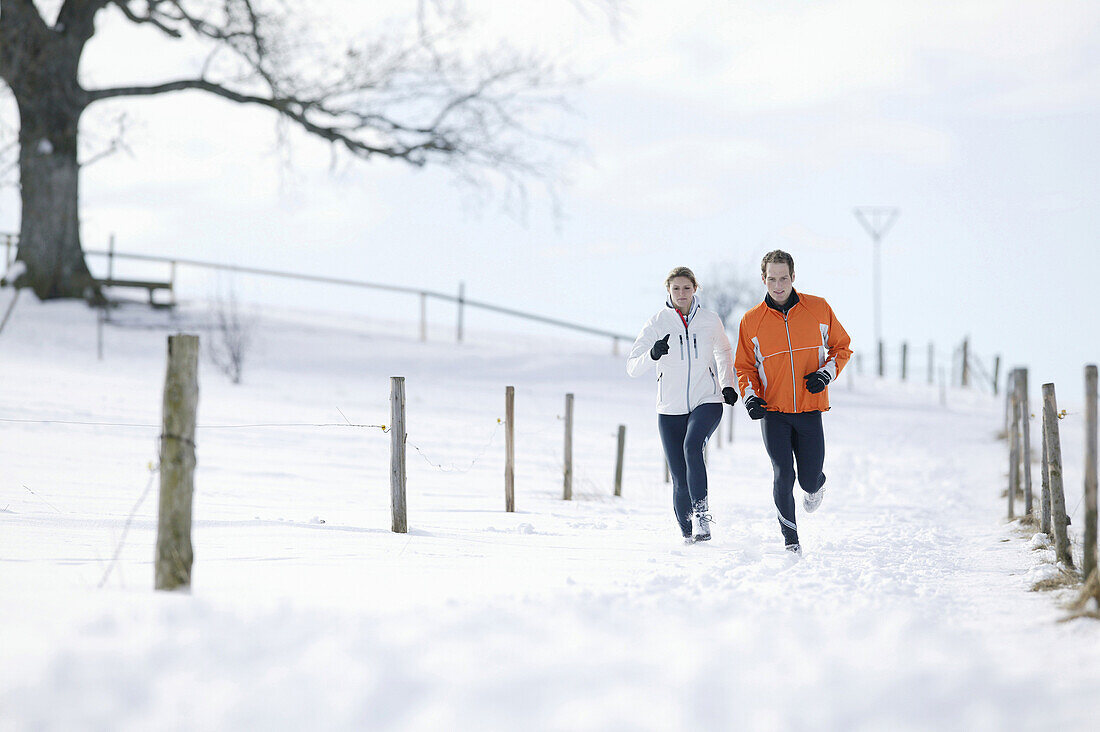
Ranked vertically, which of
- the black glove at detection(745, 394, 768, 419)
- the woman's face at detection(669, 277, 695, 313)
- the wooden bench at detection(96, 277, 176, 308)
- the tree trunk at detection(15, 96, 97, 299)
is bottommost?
the black glove at detection(745, 394, 768, 419)

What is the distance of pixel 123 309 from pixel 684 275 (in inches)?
691

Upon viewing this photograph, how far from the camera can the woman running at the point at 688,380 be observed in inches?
215

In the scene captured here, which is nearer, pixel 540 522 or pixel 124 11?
pixel 540 522

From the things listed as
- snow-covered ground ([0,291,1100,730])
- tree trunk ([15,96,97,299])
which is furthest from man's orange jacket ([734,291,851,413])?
tree trunk ([15,96,97,299])

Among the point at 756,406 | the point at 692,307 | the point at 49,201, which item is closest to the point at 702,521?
the point at 756,406

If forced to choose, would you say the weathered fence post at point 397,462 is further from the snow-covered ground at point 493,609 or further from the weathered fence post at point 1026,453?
the weathered fence post at point 1026,453

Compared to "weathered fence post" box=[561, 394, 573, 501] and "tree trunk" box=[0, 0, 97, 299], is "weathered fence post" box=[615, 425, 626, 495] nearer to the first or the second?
"weathered fence post" box=[561, 394, 573, 501]

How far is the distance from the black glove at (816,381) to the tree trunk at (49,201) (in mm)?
17879

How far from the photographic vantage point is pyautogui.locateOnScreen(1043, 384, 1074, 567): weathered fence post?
5.16m

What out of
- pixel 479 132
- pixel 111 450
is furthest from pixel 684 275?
pixel 479 132

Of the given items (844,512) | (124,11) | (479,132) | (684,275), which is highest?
(124,11)

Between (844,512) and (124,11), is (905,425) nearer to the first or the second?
(844,512)

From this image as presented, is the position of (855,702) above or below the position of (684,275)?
below

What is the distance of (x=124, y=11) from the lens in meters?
18.6
